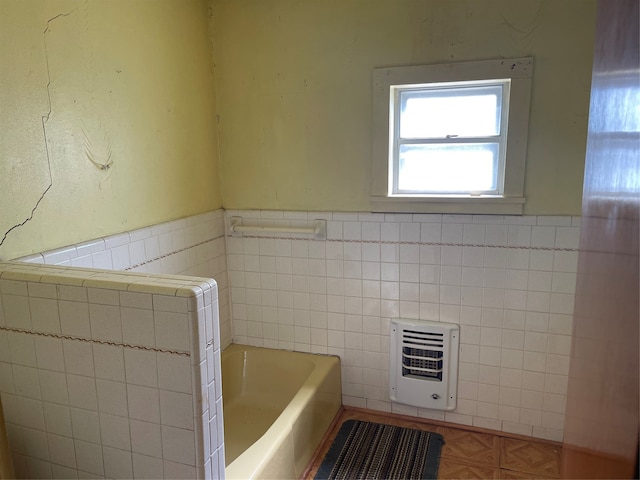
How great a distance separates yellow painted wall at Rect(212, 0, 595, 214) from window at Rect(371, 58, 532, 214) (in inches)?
2.5

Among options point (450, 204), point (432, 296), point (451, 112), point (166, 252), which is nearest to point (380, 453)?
point (432, 296)

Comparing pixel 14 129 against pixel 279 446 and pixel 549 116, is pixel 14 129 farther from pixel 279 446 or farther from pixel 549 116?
pixel 549 116

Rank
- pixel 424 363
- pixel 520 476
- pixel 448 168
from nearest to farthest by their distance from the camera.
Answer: pixel 520 476, pixel 448 168, pixel 424 363

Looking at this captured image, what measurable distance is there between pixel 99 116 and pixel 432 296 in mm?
1882

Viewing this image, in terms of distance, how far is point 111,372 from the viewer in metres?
1.25

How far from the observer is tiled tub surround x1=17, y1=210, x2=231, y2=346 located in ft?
5.64

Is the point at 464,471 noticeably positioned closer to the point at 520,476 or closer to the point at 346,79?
the point at 520,476

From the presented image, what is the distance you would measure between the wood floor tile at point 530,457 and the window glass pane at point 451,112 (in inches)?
66.5

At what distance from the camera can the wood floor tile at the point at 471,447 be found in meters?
2.24

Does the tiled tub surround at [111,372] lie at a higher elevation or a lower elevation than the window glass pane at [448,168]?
lower

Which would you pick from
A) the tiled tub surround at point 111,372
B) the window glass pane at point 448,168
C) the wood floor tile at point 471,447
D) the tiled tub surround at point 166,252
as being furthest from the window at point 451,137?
the tiled tub surround at point 111,372

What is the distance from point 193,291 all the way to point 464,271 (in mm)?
1655

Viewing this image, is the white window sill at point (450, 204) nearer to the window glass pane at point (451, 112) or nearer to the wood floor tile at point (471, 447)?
the window glass pane at point (451, 112)

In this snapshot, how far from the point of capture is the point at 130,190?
6.53ft
